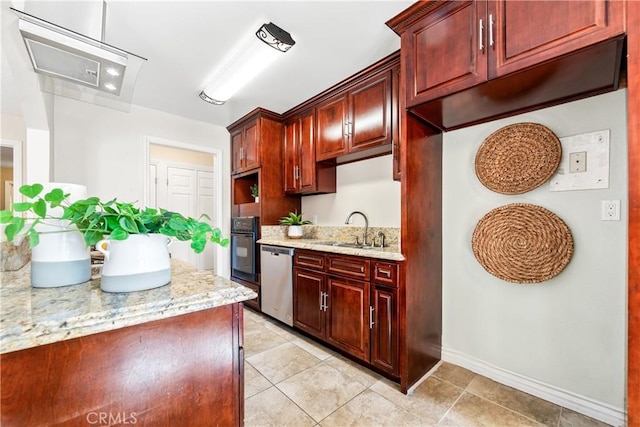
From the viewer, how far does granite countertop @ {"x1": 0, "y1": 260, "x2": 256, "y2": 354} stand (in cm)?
53

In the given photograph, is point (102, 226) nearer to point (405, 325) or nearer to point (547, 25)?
point (405, 325)

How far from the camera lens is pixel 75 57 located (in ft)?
4.81

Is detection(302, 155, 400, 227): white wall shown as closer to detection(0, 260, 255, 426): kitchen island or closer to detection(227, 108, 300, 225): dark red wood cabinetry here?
detection(227, 108, 300, 225): dark red wood cabinetry

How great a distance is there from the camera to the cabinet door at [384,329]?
1.78 metres

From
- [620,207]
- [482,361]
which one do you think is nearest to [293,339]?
[482,361]

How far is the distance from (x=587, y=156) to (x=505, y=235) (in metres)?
0.63

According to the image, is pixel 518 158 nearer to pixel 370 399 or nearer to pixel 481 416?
pixel 481 416

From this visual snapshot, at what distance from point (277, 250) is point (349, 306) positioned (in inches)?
41.4

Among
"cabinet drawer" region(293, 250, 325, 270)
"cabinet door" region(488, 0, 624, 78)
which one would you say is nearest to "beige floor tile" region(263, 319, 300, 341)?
"cabinet drawer" region(293, 250, 325, 270)

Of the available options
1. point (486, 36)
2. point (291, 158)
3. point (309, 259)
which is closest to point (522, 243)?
point (486, 36)

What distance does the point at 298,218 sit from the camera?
10.3 ft

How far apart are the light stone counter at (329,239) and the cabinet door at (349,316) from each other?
0.24 meters

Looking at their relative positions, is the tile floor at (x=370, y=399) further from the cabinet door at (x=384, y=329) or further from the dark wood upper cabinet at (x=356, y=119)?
the dark wood upper cabinet at (x=356, y=119)

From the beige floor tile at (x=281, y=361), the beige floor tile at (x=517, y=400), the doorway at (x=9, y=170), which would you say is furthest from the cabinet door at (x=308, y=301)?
the doorway at (x=9, y=170)
